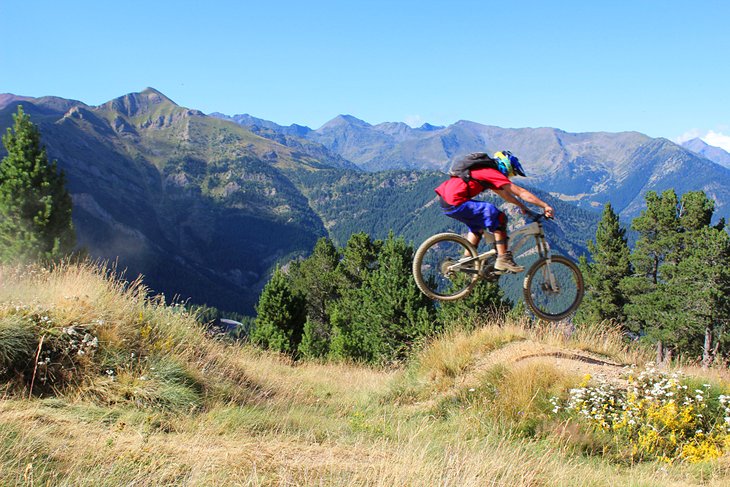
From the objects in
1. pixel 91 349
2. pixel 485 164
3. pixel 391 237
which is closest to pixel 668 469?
pixel 485 164

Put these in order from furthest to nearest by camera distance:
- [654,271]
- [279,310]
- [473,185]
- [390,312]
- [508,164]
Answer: [654,271] < [279,310] < [390,312] < [508,164] < [473,185]

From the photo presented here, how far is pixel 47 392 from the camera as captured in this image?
7480mm

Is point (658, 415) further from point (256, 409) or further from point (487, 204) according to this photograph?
point (256, 409)

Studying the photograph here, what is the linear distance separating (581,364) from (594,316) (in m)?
39.2

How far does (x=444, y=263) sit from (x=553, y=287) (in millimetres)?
2438

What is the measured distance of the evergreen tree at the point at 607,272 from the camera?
45.7 metres

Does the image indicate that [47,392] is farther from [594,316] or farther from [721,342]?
[594,316]

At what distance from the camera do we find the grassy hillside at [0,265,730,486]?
5199 mm

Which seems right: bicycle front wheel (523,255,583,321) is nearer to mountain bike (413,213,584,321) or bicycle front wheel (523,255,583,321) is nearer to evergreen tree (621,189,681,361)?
mountain bike (413,213,584,321)

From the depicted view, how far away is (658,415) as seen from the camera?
7961 mm

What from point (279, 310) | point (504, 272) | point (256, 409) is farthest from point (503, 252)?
point (279, 310)

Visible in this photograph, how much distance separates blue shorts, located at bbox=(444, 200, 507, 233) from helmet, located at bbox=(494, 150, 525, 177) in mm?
739

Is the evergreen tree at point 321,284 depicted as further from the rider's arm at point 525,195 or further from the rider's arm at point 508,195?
the rider's arm at point 525,195

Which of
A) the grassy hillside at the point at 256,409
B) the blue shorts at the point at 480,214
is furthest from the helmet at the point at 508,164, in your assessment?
the grassy hillside at the point at 256,409
